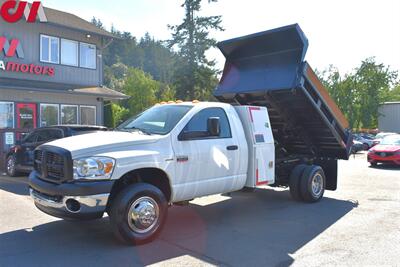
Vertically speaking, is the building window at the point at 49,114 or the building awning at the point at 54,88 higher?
the building awning at the point at 54,88

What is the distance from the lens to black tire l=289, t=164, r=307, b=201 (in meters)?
8.29

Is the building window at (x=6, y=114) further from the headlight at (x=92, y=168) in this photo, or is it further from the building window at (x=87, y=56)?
the headlight at (x=92, y=168)

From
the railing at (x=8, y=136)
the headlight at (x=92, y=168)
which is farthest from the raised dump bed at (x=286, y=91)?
the railing at (x=8, y=136)

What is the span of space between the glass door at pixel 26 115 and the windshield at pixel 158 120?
1279 cm

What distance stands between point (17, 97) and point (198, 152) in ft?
46.1

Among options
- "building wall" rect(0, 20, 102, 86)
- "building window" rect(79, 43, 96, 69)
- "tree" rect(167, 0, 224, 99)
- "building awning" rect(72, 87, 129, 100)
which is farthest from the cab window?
"tree" rect(167, 0, 224, 99)

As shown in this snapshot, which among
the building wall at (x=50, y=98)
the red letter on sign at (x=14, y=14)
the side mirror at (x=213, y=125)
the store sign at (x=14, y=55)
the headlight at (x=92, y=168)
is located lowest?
the headlight at (x=92, y=168)

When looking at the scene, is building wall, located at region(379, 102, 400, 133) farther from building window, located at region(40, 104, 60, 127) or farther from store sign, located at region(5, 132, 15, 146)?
store sign, located at region(5, 132, 15, 146)

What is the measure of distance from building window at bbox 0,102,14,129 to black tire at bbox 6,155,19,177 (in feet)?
17.6

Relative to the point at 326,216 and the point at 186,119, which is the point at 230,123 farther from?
the point at 326,216

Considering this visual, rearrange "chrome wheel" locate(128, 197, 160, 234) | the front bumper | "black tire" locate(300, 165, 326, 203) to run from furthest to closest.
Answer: "black tire" locate(300, 165, 326, 203) → "chrome wheel" locate(128, 197, 160, 234) → the front bumper

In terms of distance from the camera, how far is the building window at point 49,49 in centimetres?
1912

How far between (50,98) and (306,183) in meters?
14.2

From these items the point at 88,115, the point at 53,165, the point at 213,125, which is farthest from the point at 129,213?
the point at 88,115
